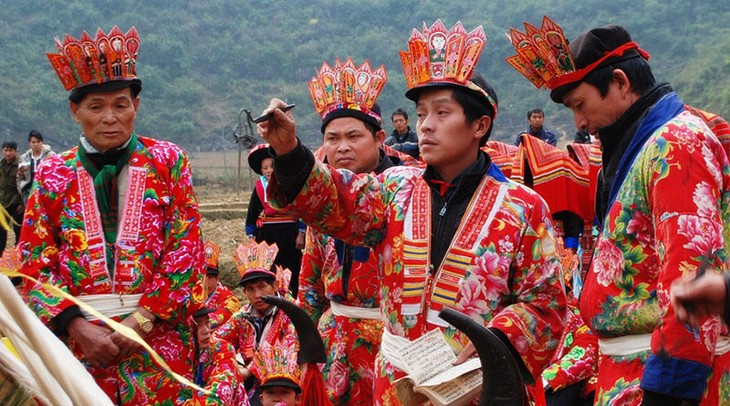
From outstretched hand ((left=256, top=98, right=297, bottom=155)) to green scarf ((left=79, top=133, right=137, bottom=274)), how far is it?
159cm

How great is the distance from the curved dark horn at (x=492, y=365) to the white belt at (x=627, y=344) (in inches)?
12.8

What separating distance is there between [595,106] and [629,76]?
0.15m

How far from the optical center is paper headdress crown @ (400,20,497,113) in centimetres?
388

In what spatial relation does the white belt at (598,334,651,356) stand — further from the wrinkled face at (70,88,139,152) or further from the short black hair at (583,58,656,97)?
the wrinkled face at (70,88,139,152)

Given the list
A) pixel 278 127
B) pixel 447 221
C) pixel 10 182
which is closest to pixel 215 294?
pixel 447 221

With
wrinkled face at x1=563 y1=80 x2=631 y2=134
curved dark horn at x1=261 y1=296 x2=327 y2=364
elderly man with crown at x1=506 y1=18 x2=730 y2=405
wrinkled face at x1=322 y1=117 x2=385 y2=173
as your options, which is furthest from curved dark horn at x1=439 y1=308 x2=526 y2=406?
wrinkled face at x1=322 y1=117 x2=385 y2=173

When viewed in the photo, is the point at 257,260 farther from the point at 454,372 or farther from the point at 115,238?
the point at 454,372

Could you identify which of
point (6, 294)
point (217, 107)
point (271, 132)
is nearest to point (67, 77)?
point (271, 132)

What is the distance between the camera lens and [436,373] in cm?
346

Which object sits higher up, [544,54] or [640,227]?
[544,54]

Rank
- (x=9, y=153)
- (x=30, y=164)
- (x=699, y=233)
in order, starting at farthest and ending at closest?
(x=9, y=153) < (x=30, y=164) < (x=699, y=233)

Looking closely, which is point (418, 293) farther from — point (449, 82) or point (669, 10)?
point (669, 10)

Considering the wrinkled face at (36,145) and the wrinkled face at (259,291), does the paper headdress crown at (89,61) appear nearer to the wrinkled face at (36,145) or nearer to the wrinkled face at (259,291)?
the wrinkled face at (259,291)

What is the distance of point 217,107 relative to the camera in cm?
3856
